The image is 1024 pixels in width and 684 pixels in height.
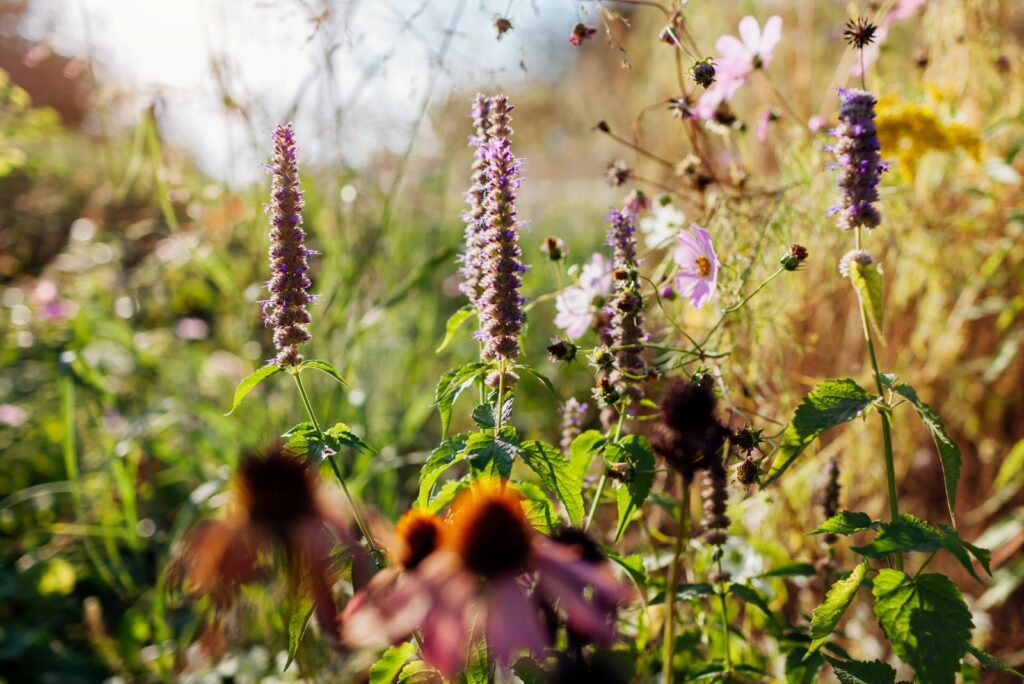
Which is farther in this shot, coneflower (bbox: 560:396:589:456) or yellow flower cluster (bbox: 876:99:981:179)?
yellow flower cluster (bbox: 876:99:981:179)

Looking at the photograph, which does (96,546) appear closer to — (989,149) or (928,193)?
(928,193)

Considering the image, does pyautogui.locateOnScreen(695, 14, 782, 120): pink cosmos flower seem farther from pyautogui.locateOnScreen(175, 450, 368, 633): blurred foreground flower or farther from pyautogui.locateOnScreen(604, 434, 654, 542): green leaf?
pyautogui.locateOnScreen(175, 450, 368, 633): blurred foreground flower

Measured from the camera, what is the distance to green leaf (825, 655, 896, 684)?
918 millimetres

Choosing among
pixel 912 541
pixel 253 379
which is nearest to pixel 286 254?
pixel 253 379

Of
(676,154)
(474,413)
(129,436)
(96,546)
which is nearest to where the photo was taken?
(474,413)

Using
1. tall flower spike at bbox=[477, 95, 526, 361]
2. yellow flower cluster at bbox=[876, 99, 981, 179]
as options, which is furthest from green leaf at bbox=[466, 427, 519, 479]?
yellow flower cluster at bbox=[876, 99, 981, 179]

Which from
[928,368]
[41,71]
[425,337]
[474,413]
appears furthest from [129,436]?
[41,71]

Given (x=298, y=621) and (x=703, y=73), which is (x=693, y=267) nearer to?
(x=703, y=73)

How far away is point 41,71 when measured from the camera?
27.2ft

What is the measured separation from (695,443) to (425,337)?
1914 mm

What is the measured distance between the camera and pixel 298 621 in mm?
840

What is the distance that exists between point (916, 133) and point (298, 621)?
1.40 m

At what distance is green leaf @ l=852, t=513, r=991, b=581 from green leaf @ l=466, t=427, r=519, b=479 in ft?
1.20

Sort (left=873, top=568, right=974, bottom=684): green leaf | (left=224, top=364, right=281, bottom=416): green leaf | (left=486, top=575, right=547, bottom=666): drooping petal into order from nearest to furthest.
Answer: (left=486, top=575, right=547, bottom=666): drooping petal
(left=873, top=568, right=974, bottom=684): green leaf
(left=224, top=364, right=281, bottom=416): green leaf
